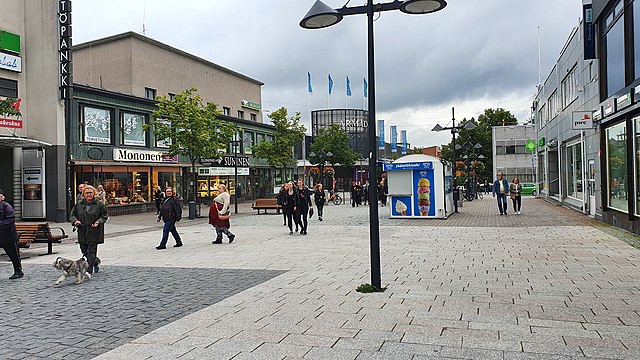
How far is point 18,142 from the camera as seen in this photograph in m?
22.0

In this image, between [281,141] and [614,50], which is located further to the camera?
[281,141]

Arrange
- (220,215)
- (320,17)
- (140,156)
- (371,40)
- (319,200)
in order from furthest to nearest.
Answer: (140,156) → (319,200) → (220,215) → (371,40) → (320,17)

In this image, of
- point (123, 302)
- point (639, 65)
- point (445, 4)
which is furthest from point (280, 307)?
point (639, 65)

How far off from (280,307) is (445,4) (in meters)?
4.43

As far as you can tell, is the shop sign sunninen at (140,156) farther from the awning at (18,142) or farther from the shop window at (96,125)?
the awning at (18,142)

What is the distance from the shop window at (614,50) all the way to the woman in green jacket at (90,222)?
13787 mm

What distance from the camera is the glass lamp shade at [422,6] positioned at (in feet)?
22.0

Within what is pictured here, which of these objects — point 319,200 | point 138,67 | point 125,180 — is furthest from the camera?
point 138,67

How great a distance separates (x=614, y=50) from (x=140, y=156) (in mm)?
23931

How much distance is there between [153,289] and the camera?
801cm

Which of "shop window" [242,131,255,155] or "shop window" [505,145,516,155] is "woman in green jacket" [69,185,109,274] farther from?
"shop window" [505,145,516,155]

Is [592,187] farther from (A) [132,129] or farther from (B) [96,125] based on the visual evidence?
(A) [132,129]

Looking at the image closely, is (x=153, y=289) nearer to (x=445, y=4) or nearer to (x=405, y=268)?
(x=405, y=268)

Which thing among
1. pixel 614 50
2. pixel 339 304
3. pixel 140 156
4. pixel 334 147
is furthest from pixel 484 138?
pixel 339 304
